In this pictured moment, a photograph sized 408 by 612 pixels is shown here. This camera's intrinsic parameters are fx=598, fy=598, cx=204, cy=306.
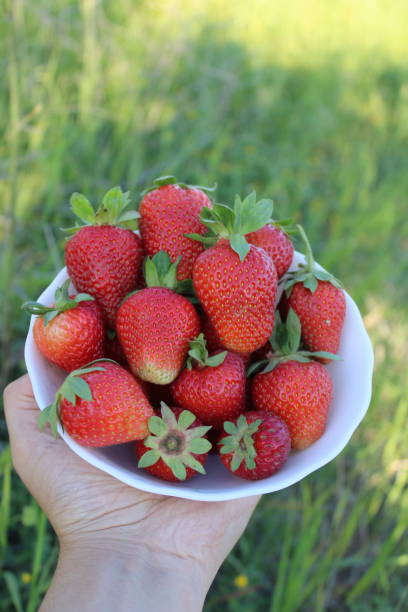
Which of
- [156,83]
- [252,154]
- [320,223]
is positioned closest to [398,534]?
[320,223]

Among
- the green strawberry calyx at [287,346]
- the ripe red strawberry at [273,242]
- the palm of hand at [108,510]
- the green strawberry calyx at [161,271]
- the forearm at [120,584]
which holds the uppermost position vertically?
the ripe red strawberry at [273,242]

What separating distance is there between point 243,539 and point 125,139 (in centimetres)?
153

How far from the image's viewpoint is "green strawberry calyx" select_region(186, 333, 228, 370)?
3.66ft

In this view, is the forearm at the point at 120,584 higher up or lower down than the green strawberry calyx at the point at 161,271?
lower down

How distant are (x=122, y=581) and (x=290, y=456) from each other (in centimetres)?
40

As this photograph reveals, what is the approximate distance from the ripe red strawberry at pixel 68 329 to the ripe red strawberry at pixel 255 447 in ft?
0.97

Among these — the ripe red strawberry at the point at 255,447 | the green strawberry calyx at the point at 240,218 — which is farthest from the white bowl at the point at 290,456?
the green strawberry calyx at the point at 240,218

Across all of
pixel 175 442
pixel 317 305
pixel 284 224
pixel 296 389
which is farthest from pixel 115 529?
pixel 284 224

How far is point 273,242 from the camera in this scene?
125cm

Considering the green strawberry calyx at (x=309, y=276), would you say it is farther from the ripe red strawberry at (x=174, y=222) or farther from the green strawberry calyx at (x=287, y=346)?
the ripe red strawberry at (x=174, y=222)

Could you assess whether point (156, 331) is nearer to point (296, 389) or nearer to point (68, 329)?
point (68, 329)

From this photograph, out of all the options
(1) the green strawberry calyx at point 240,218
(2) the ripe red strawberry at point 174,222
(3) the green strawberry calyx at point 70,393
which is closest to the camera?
(3) the green strawberry calyx at point 70,393

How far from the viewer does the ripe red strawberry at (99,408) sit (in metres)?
1.04

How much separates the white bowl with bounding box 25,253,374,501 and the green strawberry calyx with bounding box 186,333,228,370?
22cm
